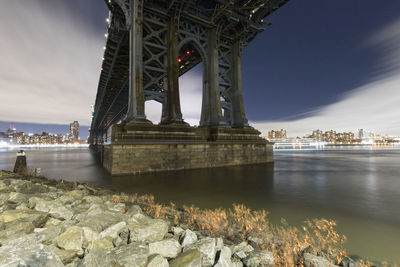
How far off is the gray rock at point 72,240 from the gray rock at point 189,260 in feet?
4.70

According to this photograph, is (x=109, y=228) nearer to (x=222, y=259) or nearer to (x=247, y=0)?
(x=222, y=259)

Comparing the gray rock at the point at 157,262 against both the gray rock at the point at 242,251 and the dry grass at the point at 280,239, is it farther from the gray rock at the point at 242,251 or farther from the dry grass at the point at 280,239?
the dry grass at the point at 280,239

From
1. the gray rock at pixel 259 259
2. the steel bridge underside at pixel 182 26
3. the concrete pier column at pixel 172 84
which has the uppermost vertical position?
the steel bridge underside at pixel 182 26

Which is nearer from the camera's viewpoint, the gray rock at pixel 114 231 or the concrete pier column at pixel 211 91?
the gray rock at pixel 114 231

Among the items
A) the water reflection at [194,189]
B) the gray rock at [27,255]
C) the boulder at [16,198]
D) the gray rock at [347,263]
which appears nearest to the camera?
the gray rock at [27,255]

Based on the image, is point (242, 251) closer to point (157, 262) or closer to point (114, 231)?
point (157, 262)

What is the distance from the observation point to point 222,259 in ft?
7.87

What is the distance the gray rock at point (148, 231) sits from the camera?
9.79 feet

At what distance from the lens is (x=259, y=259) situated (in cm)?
254

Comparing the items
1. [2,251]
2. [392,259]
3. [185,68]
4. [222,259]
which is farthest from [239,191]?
[185,68]

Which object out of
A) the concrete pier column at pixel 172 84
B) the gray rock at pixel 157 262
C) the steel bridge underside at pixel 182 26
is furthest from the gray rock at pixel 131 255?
the steel bridge underside at pixel 182 26

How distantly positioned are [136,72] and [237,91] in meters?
11.9

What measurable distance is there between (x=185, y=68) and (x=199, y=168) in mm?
19400

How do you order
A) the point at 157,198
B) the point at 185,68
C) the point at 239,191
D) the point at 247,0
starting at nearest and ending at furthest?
the point at 157,198, the point at 239,191, the point at 247,0, the point at 185,68
